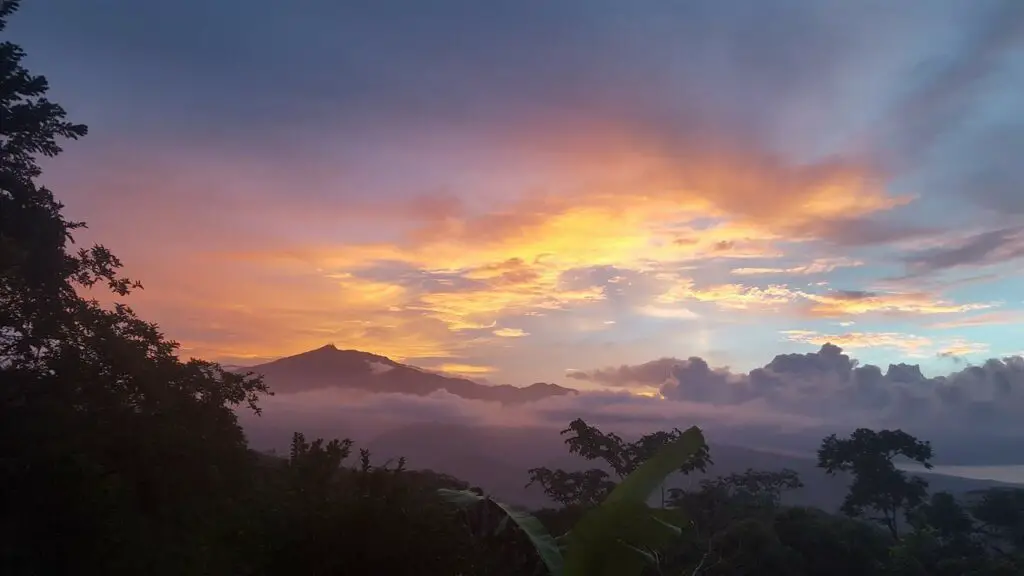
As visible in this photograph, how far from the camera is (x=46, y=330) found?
16.3m

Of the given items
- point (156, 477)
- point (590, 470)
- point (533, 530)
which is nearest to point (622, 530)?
point (533, 530)

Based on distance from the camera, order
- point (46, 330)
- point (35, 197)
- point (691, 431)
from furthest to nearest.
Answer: point (35, 197) → point (46, 330) → point (691, 431)

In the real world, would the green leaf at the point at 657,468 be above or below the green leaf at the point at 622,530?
above

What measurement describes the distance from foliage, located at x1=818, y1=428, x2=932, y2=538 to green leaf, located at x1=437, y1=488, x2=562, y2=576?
196 feet

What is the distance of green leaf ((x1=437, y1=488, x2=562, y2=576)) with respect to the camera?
857cm

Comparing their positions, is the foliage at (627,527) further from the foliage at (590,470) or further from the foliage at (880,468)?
the foliage at (880,468)

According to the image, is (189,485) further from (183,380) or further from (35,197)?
(35,197)

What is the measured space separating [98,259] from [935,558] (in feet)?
133

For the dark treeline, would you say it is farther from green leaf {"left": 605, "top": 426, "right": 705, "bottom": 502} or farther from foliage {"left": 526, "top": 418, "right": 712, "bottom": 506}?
foliage {"left": 526, "top": 418, "right": 712, "bottom": 506}

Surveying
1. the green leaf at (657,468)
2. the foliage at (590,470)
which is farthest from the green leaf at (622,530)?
the foliage at (590,470)

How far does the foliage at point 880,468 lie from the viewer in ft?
196

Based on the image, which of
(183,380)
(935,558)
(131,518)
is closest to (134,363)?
(183,380)

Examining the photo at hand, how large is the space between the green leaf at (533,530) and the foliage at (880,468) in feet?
196

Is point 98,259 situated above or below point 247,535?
above
